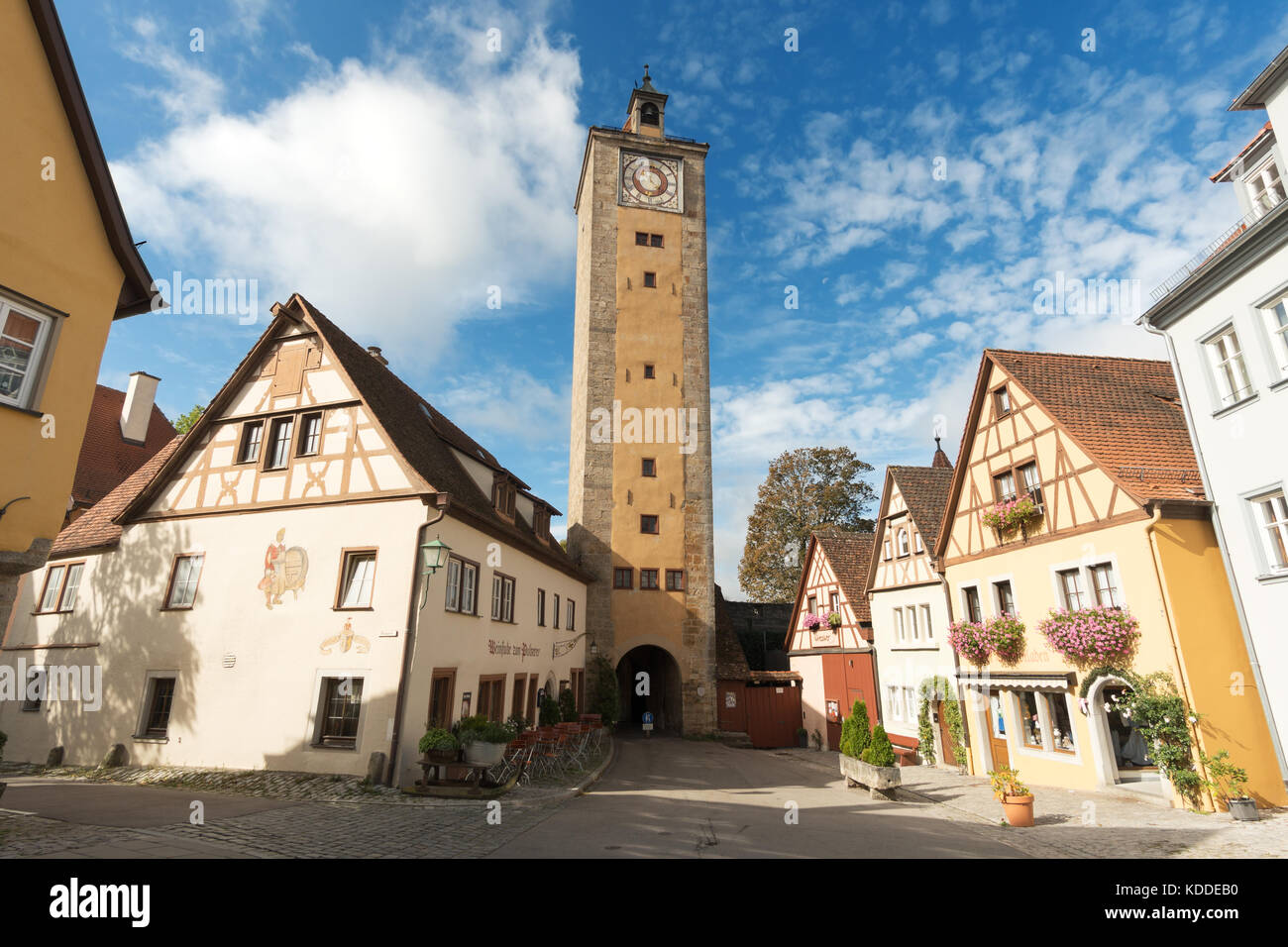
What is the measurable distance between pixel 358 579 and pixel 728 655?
20.0 m

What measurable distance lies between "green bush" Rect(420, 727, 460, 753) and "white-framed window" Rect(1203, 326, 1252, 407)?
1530 cm

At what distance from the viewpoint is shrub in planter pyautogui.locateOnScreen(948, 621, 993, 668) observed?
16578 millimetres

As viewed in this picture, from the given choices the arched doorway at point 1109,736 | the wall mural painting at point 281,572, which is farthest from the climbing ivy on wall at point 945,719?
the wall mural painting at point 281,572

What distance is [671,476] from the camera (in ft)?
99.5

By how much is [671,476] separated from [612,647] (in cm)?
810

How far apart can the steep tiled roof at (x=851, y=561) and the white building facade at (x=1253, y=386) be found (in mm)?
12796

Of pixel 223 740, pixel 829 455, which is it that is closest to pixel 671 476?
pixel 829 455

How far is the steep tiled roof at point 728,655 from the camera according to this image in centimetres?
2891

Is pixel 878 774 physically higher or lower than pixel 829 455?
lower

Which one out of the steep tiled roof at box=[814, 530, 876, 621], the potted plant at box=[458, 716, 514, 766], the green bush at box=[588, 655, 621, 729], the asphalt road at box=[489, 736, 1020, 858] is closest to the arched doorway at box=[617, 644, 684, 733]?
the green bush at box=[588, 655, 621, 729]

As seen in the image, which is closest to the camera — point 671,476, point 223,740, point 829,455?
point 223,740

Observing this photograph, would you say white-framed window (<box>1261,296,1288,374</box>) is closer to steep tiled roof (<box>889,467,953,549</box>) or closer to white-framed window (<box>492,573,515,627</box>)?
steep tiled roof (<box>889,467,953,549</box>)
